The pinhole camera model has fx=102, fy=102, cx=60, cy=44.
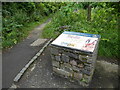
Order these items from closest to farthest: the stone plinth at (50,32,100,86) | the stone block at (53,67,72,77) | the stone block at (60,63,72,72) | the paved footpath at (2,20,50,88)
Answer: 1. the stone plinth at (50,32,100,86)
2. the stone block at (60,63,72,72)
3. the stone block at (53,67,72,77)
4. the paved footpath at (2,20,50,88)

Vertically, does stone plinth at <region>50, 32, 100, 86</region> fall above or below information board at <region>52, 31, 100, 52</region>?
below

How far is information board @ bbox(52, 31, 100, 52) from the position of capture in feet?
8.61

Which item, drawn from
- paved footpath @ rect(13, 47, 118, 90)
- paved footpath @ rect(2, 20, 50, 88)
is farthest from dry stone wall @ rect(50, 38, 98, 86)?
paved footpath @ rect(2, 20, 50, 88)

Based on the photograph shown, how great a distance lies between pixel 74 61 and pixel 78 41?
0.59 metres

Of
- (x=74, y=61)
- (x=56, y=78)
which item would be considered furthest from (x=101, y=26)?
(x=56, y=78)

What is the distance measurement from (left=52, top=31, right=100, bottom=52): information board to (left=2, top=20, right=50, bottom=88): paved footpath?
1888mm

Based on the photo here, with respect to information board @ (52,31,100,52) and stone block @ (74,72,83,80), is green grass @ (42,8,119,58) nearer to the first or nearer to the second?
information board @ (52,31,100,52)

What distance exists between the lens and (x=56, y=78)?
3.20 metres

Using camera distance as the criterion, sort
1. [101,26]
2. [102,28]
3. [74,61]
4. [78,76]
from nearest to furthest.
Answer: [74,61]
[78,76]
[102,28]
[101,26]

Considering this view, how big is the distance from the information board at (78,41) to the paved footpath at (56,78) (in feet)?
3.73

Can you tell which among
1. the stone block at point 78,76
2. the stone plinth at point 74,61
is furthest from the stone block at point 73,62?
the stone block at point 78,76

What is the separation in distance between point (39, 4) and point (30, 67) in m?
10.3

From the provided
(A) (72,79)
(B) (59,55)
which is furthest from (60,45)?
(A) (72,79)

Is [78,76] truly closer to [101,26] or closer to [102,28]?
[102,28]
